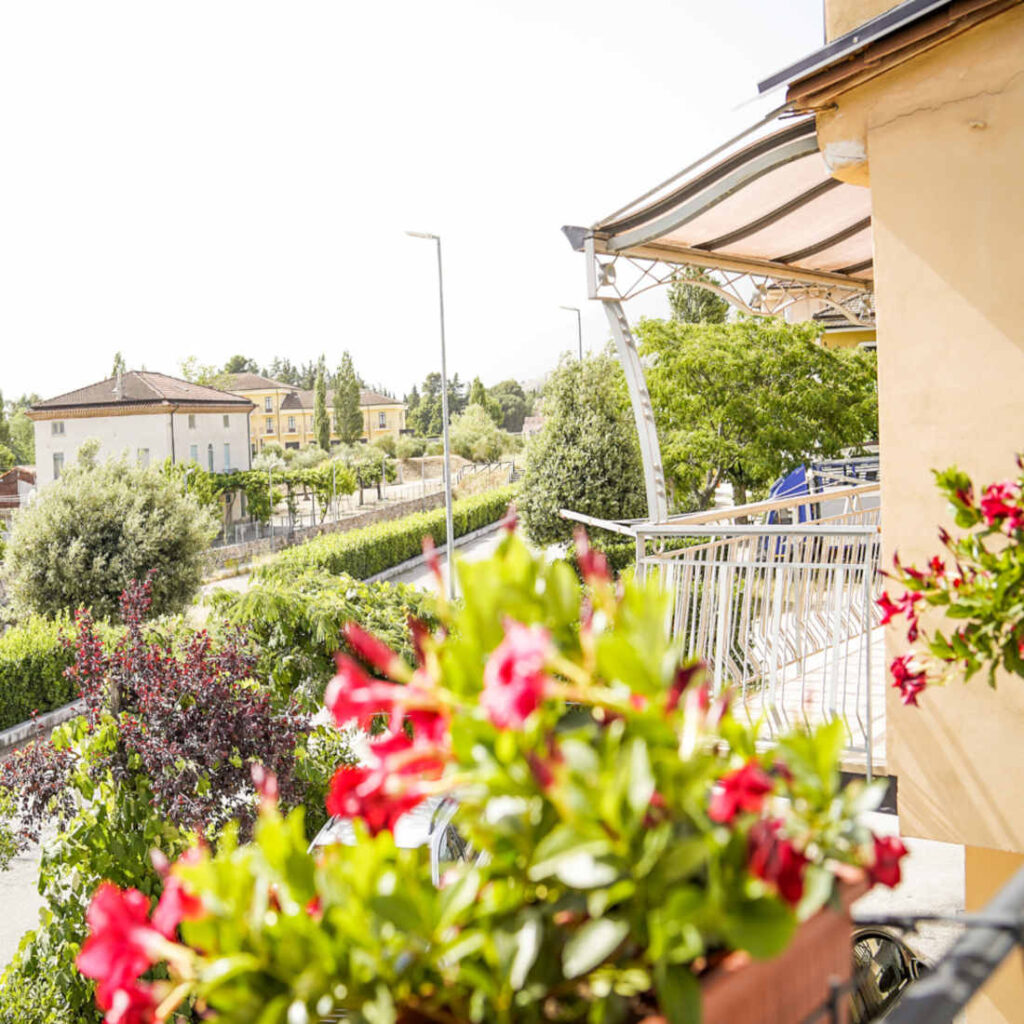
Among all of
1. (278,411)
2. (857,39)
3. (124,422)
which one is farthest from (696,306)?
(278,411)

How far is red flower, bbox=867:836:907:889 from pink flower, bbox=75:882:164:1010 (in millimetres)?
718

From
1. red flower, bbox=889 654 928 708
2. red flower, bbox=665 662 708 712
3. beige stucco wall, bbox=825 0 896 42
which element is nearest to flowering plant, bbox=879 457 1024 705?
red flower, bbox=889 654 928 708

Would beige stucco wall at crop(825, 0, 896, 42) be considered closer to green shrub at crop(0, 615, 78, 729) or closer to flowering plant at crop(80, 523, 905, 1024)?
flowering plant at crop(80, 523, 905, 1024)

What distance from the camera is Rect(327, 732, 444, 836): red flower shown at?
910mm

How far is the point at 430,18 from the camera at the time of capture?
2055cm

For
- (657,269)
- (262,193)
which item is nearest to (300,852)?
(657,269)

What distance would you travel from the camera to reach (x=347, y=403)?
268 feet

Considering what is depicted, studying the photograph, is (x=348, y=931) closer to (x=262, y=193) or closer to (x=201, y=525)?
(x=201, y=525)

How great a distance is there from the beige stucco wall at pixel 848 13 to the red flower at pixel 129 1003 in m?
4.40

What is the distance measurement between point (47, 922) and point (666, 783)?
230 inches

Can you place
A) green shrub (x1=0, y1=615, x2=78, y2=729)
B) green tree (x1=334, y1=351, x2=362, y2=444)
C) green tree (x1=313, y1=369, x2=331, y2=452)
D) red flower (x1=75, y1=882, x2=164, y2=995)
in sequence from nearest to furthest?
1. red flower (x1=75, y1=882, x2=164, y2=995)
2. green shrub (x1=0, y1=615, x2=78, y2=729)
3. green tree (x1=313, y1=369, x2=331, y2=452)
4. green tree (x1=334, y1=351, x2=362, y2=444)

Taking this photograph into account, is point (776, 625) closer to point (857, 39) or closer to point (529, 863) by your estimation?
point (857, 39)

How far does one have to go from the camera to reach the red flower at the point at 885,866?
38.5 inches

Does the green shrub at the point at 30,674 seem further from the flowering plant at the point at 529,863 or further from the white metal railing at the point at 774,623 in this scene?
the flowering plant at the point at 529,863
